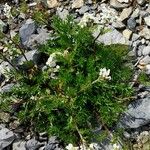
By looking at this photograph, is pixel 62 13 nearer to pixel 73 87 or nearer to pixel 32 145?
pixel 73 87

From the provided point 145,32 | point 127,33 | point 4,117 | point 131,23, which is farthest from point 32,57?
point 145,32

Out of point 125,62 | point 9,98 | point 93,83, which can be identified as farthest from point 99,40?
point 9,98

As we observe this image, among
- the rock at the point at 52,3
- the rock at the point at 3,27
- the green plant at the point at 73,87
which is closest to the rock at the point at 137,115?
the green plant at the point at 73,87

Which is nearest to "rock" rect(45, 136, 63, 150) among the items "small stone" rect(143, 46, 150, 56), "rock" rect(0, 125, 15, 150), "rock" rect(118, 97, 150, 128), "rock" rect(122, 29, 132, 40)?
"rock" rect(0, 125, 15, 150)

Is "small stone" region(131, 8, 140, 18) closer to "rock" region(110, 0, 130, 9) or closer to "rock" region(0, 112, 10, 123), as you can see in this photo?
"rock" region(110, 0, 130, 9)

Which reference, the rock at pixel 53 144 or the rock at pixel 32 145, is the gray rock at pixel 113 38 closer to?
the rock at pixel 53 144

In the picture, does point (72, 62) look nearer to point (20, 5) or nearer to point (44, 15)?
point (44, 15)
